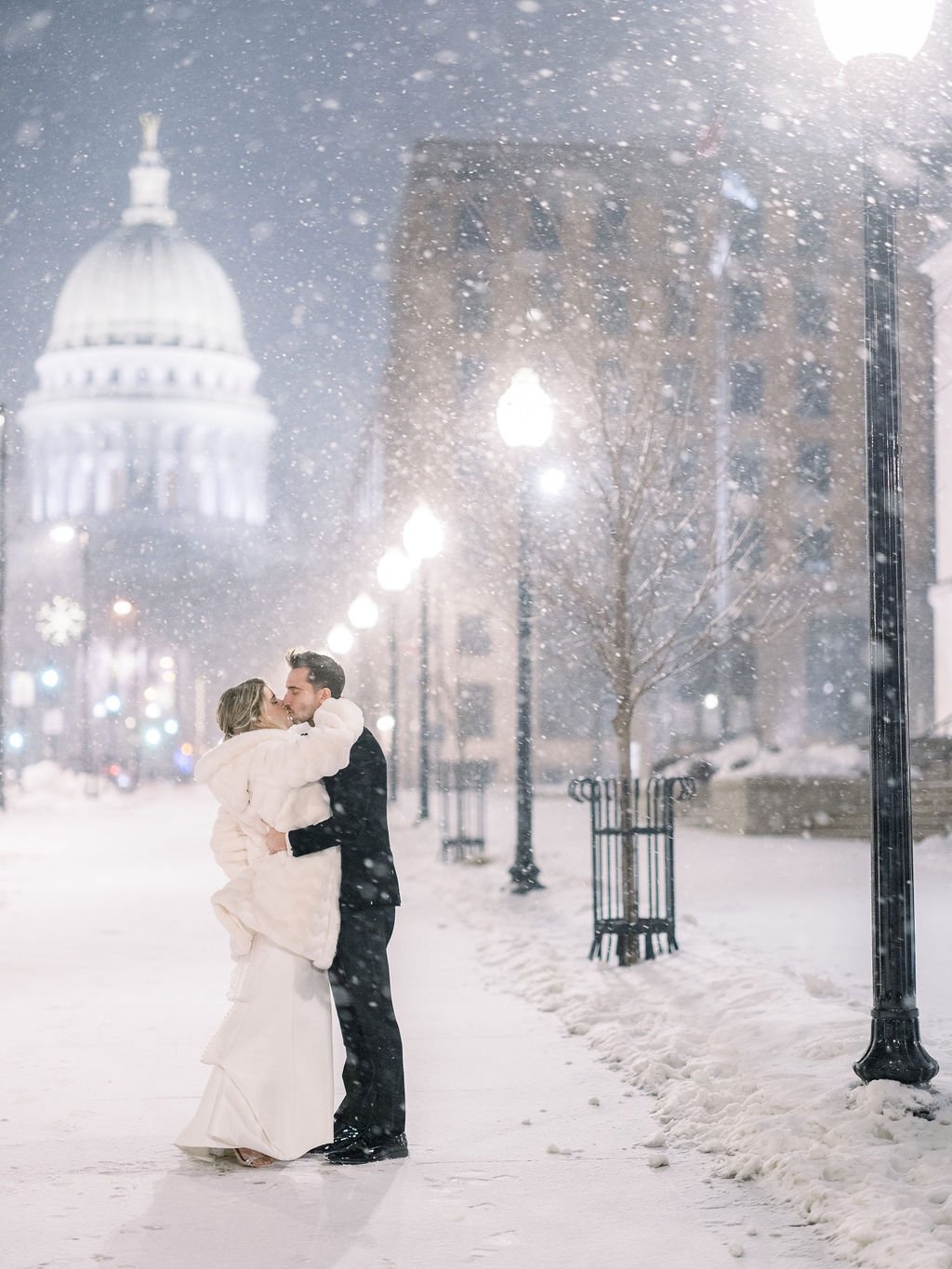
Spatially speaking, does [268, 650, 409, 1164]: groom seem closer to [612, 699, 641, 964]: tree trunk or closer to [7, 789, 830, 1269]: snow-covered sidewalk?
[7, 789, 830, 1269]: snow-covered sidewalk

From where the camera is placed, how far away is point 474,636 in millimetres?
70938

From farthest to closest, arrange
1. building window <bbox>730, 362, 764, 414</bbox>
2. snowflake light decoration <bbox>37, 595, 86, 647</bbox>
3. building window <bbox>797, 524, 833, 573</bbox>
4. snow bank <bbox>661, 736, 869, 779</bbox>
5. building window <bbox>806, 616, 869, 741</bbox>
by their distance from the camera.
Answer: snowflake light decoration <bbox>37, 595, 86, 647</bbox> < building window <bbox>730, 362, 764, 414</bbox> < building window <bbox>797, 524, 833, 573</bbox> < building window <bbox>806, 616, 869, 741</bbox> < snow bank <bbox>661, 736, 869, 779</bbox>

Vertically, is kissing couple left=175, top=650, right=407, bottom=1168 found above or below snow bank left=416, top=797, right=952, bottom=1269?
above

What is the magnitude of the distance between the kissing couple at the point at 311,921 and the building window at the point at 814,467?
60608 mm

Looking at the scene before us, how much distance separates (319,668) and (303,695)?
0.41ft

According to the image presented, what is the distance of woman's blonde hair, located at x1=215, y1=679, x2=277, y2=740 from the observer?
7.05 m

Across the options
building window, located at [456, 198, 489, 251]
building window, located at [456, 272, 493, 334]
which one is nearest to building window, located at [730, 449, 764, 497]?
building window, located at [456, 272, 493, 334]

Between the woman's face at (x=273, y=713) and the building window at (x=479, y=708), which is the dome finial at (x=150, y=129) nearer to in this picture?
the building window at (x=479, y=708)

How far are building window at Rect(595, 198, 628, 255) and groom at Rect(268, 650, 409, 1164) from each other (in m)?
66.6

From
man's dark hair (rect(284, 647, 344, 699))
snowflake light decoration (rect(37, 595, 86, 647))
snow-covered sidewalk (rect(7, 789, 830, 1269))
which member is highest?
snowflake light decoration (rect(37, 595, 86, 647))

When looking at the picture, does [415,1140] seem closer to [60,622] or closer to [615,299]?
[615,299]

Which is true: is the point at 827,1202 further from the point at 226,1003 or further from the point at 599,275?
the point at 599,275

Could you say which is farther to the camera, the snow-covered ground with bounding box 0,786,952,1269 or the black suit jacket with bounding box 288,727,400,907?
the black suit jacket with bounding box 288,727,400,907

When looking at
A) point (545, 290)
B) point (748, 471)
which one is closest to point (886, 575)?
point (748, 471)
